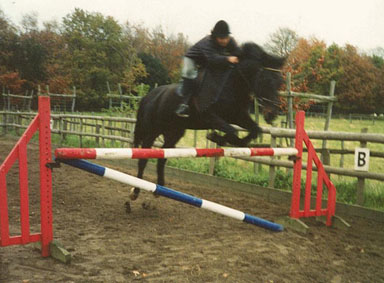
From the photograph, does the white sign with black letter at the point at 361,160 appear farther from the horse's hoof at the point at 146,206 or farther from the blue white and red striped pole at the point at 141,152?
the horse's hoof at the point at 146,206

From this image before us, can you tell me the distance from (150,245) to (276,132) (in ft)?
11.1

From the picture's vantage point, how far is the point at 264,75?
3.56 meters

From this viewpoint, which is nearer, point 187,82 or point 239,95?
point 239,95

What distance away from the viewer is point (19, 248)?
3309 millimetres

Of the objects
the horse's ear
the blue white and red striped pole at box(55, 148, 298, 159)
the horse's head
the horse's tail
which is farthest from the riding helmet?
the horse's tail

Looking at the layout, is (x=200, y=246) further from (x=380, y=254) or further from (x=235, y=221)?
(x=380, y=254)

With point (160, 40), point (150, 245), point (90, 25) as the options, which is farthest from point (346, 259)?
point (160, 40)

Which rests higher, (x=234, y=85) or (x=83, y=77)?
(x=83, y=77)

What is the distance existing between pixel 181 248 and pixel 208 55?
196cm

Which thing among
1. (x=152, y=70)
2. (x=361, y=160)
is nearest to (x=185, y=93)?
(x=361, y=160)

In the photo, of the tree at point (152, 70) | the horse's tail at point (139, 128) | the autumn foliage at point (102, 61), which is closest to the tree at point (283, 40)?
the autumn foliage at point (102, 61)

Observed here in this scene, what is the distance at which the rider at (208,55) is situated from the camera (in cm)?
380

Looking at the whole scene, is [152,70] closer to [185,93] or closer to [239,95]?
[185,93]

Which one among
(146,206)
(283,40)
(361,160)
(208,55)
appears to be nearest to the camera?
(208,55)
